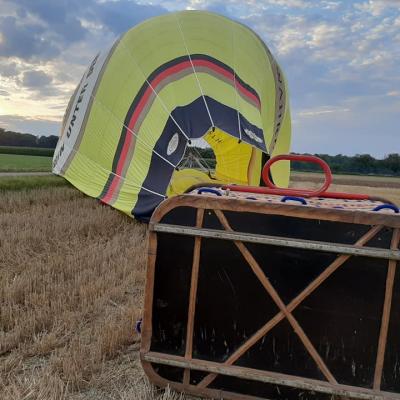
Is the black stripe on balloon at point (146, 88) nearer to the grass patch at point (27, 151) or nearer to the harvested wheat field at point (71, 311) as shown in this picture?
the harvested wheat field at point (71, 311)

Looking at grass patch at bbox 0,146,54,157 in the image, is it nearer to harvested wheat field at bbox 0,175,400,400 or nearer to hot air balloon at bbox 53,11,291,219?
A: hot air balloon at bbox 53,11,291,219

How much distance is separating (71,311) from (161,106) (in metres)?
3.18

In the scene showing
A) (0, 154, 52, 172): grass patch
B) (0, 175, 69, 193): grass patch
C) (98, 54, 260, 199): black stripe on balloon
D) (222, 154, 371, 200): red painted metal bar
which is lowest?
(0, 154, 52, 172): grass patch

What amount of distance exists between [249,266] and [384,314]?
0.65 meters

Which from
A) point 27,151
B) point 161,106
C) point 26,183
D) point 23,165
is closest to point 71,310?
point 161,106

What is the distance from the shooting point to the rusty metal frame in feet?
7.30

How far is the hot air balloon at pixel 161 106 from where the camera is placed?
5879 mm

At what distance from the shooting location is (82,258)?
491cm

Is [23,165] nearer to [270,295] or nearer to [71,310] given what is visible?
[71,310]

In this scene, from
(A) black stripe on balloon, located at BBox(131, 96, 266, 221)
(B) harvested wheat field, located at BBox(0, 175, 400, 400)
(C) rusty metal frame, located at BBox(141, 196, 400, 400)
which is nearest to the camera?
(C) rusty metal frame, located at BBox(141, 196, 400, 400)

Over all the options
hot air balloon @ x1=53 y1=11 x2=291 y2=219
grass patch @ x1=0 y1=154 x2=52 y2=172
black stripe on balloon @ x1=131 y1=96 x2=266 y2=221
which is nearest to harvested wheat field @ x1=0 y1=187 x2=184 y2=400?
black stripe on balloon @ x1=131 y1=96 x2=266 y2=221

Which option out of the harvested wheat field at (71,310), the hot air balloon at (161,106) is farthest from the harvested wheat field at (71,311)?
the hot air balloon at (161,106)

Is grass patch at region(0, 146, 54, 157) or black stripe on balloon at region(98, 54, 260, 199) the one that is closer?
black stripe on balloon at region(98, 54, 260, 199)

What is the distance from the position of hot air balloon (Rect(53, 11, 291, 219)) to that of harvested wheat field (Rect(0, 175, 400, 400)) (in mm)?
783
